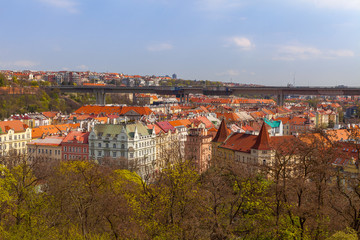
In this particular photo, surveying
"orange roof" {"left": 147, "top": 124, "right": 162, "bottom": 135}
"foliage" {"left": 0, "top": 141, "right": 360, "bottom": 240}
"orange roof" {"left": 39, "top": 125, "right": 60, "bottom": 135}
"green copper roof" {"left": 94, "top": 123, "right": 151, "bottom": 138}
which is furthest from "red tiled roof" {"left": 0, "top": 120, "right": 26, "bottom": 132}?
"foliage" {"left": 0, "top": 141, "right": 360, "bottom": 240}

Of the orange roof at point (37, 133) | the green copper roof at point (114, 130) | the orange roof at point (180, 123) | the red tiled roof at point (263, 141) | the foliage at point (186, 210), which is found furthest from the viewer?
the orange roof at point (180, 123)

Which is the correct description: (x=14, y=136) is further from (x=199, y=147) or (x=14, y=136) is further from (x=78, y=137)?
(x=199, y=147)

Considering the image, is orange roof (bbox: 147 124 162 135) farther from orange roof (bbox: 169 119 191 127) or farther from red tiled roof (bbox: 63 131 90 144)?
orange roof (bbox: 169 119 191 127)

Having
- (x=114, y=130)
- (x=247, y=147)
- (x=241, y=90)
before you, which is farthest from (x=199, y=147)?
(x=241, y=90)

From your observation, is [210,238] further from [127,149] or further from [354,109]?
[354,109]

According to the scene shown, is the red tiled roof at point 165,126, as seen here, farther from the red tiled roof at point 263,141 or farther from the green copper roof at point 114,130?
the red tiled roof at point 263,141

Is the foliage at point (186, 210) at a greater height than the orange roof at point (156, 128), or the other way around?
the orange roof at point (156, 128)

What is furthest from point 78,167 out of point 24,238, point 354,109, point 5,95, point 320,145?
point 354,109

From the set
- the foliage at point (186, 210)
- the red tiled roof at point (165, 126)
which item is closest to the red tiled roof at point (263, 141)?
the red tiled roof at point (165, 126)
